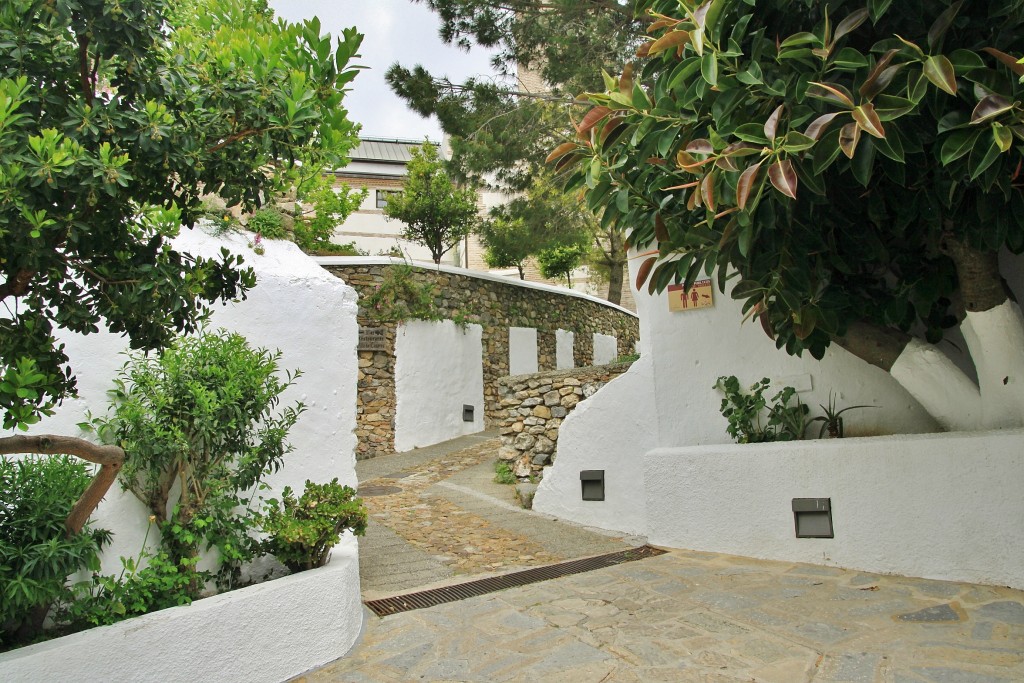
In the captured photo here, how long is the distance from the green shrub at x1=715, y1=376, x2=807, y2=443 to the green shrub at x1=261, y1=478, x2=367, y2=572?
3182 millimetres

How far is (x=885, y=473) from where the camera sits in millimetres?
4527

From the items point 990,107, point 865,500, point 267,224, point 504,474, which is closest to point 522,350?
point 504,474

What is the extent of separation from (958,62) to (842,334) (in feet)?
6.46

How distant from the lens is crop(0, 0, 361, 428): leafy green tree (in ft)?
6.81

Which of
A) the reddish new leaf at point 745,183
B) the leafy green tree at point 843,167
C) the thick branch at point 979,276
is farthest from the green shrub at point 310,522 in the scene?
the thick branch at point 979,276

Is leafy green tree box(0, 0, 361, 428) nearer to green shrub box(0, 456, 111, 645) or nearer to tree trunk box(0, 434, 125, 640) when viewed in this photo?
tree trunk box(0, 434, 125, 640)

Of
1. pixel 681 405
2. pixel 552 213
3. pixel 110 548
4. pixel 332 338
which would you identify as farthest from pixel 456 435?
pixel 110 548

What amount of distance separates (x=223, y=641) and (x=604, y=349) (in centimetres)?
1291

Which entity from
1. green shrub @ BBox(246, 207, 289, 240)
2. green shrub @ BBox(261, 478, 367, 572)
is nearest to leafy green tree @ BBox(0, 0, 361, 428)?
green shrub @ BBox(261, 478, 367, 572)

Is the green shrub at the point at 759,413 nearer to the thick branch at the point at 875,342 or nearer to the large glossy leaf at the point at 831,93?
the thick branch at the point at 875,342

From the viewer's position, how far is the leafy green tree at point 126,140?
207cm

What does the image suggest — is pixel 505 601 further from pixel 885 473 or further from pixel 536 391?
pixel 536 391

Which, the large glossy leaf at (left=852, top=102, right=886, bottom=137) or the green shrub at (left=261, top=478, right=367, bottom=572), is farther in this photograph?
the green shrub at (left=261, top=478, right=367, bottom=572)

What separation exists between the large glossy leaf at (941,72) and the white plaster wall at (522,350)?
32.6 feet
